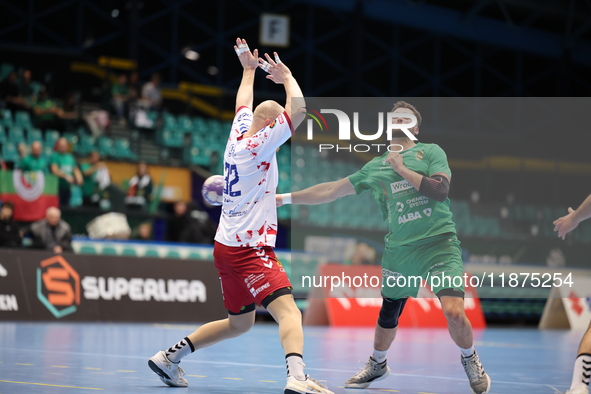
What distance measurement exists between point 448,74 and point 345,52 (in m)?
4.63

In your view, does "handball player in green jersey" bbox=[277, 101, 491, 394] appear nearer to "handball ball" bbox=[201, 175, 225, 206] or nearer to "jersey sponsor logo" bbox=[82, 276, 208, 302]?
"handball ball" bbox=[201, 175, 225, 206]

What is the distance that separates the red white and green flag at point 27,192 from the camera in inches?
653

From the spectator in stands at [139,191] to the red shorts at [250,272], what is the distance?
522 inches

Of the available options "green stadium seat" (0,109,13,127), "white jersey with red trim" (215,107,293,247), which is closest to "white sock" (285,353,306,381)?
"white jersey with red trim" (215,107,293,247)

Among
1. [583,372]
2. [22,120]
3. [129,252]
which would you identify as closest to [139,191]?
[129,252]

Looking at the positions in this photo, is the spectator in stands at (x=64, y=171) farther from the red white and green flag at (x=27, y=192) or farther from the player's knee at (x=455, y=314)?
the player's knee at (x=455, y=314)

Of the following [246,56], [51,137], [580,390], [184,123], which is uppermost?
[184,123]

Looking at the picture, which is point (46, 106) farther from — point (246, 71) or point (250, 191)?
point (250, 191)

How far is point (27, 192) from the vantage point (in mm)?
16766

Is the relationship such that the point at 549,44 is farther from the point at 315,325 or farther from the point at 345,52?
the point at 315,325

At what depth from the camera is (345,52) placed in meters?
32.1

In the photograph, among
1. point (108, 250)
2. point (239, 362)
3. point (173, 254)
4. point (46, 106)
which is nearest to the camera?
point (239, 362)

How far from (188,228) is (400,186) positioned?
11.5 metres

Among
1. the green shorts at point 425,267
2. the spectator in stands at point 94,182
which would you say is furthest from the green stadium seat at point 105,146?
the green shorts at point 425,267
